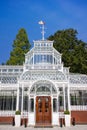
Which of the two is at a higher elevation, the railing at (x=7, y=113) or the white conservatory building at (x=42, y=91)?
the white conservatory building at (x=42, y=91)

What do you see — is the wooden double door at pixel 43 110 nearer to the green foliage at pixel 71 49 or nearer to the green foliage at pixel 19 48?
the green foliage at pixel 71 49

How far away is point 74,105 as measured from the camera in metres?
19.8

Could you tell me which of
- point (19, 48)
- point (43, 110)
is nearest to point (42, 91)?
point (43, 110)

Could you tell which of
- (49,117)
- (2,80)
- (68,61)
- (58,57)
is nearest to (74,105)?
(49,117)

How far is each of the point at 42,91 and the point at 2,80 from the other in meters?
4.04

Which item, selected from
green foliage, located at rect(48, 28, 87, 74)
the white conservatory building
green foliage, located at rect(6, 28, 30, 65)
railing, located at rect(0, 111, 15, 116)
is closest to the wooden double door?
the white conservatory building

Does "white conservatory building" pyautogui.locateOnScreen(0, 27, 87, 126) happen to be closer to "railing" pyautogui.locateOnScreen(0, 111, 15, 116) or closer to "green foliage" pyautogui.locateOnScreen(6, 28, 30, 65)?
"railing" pyautogui.locateOnScreen(0, 111, 15, 116)

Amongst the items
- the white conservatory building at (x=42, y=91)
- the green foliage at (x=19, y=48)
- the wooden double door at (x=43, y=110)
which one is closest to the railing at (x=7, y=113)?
the white conservatory building at (x=42, y=91)

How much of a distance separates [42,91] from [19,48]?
16083mm

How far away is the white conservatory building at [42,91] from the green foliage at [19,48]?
37.4 ft

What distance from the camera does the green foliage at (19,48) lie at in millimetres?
32281

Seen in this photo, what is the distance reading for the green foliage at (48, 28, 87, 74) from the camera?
28453 millimetres

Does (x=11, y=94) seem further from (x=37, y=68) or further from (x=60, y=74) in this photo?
(x=60, y=74)

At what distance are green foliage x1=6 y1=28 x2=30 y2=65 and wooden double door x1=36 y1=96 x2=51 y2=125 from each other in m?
13.6
